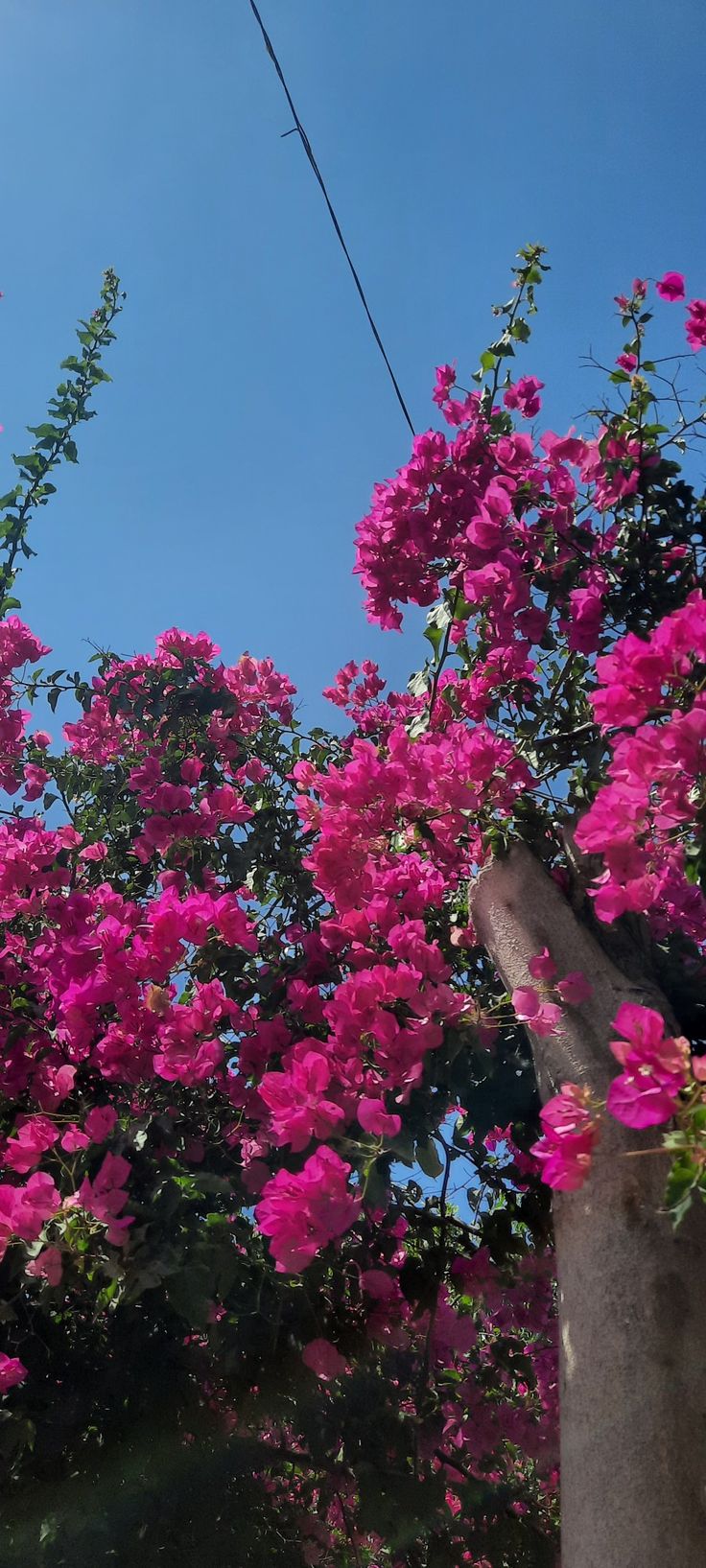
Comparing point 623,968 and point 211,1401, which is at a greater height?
point 623,968

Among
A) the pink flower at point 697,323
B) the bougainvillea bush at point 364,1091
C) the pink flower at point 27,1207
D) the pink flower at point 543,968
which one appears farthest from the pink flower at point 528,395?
the pink flower at point 27,1207

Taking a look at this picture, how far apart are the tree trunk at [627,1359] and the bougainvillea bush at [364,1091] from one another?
0.08 meters

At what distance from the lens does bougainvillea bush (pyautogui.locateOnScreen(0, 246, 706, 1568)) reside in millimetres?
1903

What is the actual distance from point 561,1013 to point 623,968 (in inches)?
8.2

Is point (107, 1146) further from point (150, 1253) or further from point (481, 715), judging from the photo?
point (481, 715)

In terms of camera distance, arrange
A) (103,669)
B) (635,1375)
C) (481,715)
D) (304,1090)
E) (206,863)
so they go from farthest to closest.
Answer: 1. (103,669)
2. (206,863)
3. (481,715)
4. (304,1090)
5. (635,1375)

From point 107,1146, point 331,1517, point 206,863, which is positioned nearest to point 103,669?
point 206,863

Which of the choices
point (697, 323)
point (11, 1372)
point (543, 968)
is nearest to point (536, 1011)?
point (543, 968)

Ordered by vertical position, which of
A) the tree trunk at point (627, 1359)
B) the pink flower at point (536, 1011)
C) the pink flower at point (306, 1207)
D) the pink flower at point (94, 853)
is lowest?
the tree trunk at point (627, 1359)

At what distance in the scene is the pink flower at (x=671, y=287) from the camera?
2629mm

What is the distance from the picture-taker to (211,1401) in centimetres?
233

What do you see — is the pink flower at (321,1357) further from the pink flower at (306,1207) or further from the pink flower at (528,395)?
the pink flower at (528,395)

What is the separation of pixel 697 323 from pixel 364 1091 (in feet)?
6.28

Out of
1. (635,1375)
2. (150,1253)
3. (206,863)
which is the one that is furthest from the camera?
(206,863)
